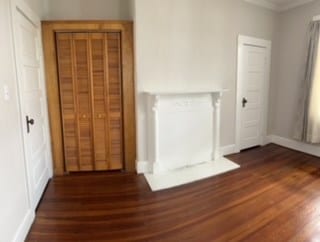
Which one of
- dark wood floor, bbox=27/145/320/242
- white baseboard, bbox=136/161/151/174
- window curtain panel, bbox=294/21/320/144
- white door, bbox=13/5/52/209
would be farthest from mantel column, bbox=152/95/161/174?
window curtain panel, bbox=294/21/320/144

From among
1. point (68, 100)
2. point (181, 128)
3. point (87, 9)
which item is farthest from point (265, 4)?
point (68, 100)

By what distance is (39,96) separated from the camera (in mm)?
2785

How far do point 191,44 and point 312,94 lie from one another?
2271mm

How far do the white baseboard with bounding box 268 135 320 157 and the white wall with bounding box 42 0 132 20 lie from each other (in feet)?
12.1

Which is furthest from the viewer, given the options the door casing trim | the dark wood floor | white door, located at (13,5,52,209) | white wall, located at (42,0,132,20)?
the door casing trim

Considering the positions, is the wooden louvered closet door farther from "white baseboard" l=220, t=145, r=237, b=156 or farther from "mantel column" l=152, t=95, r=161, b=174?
"white baseboard" l=220, t=145, r=237, b=156

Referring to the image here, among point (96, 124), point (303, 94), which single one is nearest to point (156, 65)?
point (96, 124)

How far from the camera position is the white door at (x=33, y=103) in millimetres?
2133

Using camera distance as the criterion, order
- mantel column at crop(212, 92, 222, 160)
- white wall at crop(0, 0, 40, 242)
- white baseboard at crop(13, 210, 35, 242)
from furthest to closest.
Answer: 1. mantel column at crop(212, 92, 222, 160)
2. white baseboard at crop(13, 210, 35, 242)
3. white wall at crop(0, 0, 40, 242)

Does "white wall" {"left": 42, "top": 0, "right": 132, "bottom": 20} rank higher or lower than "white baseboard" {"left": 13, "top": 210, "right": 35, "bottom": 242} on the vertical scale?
higher

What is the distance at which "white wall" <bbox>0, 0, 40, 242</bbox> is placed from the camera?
5.47ft

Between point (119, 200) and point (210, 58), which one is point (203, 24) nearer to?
point (210, 58)

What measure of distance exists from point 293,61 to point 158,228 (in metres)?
3.89

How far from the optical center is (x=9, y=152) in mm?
1792
